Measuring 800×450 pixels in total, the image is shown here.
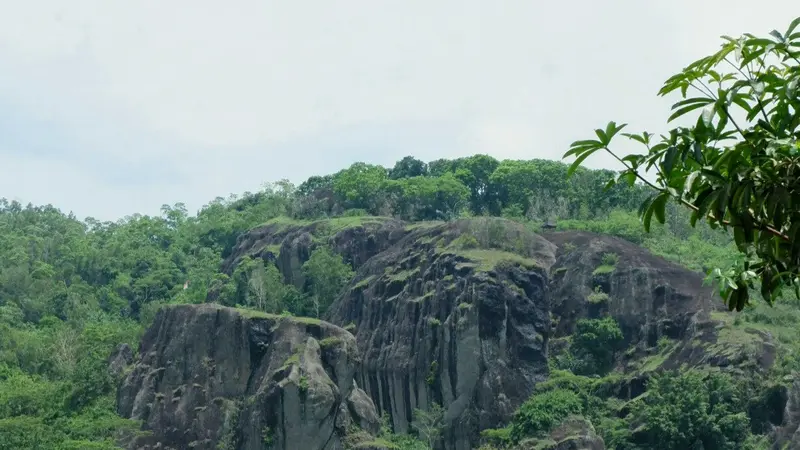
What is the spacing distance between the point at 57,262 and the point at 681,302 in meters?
44.4

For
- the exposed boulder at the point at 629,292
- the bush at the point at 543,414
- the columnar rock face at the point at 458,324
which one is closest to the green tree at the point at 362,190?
the columnar rock face at the point at 458,324

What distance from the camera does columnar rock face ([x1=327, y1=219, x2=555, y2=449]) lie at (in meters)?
51.6

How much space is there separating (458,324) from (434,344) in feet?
4.79

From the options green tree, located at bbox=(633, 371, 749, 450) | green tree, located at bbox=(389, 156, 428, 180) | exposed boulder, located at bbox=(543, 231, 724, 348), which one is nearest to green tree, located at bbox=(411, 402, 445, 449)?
exposed boulder, located at bbox=(543, 231, 724, 348)

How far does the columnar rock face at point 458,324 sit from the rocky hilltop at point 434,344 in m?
0.07

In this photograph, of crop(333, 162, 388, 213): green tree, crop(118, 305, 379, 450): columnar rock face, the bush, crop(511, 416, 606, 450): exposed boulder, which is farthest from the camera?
crop(333, 162, 388, 213): green tree

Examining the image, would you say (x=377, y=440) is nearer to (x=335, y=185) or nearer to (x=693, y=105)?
(x=335, y=185)

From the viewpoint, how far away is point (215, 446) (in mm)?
46875

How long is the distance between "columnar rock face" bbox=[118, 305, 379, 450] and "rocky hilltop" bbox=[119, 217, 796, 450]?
0.19 ft

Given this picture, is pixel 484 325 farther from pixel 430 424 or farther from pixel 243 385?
pixel 243 385

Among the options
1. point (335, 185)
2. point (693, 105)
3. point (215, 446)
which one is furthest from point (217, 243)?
point (693, 105)

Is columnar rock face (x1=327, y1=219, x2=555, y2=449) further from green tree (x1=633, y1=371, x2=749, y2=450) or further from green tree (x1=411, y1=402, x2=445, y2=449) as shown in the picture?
green tree (x1=633, y1=371, x2=749, y2=450)

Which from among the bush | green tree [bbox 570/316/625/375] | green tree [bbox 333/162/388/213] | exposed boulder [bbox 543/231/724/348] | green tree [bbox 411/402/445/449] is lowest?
green tree [bbox 411/402/445/449]

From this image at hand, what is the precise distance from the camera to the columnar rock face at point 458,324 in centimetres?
5162
